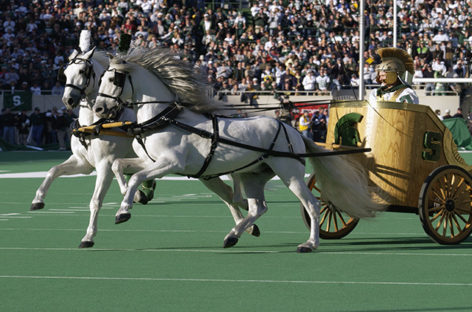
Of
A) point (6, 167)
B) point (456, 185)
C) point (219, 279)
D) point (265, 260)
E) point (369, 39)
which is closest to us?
point (219, 279)

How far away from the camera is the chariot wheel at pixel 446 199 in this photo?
1085 centimetres

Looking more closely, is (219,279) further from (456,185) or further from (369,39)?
(369,39)

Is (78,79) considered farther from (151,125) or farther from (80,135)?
(151,125)

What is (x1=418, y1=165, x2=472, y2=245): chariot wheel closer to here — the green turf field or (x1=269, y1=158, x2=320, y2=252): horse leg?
the green turf field

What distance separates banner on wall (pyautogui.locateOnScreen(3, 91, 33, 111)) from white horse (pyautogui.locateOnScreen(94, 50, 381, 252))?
2637cm

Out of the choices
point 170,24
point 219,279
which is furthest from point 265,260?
point 170,24

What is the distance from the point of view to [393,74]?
38.5ft

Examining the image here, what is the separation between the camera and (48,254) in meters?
10.5

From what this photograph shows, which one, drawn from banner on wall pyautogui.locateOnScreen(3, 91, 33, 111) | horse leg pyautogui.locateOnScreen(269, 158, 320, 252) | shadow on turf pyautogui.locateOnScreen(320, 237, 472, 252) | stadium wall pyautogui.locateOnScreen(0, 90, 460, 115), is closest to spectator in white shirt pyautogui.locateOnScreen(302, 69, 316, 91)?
stadium wall pyautogui.locateOnScreen(0, 90, 460, 115)

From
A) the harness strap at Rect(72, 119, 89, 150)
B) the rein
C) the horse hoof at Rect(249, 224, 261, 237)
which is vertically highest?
the rein

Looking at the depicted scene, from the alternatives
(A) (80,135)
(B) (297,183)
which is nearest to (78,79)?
(A) (80,135)

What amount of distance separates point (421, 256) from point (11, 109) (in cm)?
2816

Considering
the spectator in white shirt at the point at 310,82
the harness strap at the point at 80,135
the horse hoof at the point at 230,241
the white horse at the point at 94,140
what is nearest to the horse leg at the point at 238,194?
the white horse at the point at 94,140

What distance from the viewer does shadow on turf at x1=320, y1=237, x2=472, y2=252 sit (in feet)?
35.9
